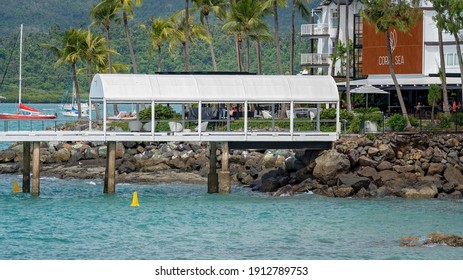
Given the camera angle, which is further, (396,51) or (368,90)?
(396,51)

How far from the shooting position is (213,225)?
49.3 meters

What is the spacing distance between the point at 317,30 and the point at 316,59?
15.1 ft

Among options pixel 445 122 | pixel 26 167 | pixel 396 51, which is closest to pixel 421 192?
pixel 445 122

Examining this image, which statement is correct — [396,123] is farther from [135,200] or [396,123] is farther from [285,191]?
[135,200]

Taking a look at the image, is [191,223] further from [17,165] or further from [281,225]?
[17,165]

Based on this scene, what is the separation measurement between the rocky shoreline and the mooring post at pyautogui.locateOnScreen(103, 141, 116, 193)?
7.43 meters

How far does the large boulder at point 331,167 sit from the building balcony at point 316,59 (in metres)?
50.4

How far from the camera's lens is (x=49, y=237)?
46.6 metres

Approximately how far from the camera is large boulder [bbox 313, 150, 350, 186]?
58.6 m

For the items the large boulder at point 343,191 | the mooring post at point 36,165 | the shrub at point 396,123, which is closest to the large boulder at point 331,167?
the large boulder at point 343,191

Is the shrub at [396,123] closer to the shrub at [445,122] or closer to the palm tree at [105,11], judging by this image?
the shrub at [445,122]

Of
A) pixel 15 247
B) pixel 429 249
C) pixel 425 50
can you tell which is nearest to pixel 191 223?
pixel 15 247

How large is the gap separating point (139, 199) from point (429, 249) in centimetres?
1973

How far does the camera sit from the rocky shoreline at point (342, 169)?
5803cm
